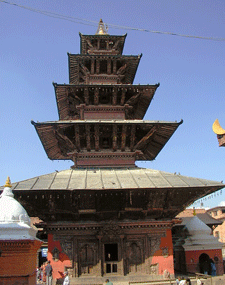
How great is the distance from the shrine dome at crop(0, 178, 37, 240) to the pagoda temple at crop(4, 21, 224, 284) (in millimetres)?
3830

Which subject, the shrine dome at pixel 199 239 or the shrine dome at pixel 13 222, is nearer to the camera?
the shrine dome at pixel 13 222

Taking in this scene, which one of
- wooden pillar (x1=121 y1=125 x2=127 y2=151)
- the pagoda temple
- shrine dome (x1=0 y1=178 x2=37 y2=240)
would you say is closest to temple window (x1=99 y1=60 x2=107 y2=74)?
the pagoda temple

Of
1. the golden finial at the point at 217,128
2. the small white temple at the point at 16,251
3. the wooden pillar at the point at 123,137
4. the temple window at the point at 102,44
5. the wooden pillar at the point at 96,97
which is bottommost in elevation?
the small white temple at the point at 16,251

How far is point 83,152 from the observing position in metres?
13.6

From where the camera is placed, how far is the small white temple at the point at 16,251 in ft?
18.5

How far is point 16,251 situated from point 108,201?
222 inches

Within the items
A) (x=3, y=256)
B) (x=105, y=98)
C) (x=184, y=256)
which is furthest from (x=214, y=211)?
(x=3, y=256)

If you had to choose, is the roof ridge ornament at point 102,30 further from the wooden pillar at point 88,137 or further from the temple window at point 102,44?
the wooden pillar at point 88,137

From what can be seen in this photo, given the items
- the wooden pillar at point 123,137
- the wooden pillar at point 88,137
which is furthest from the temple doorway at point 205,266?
the wooden pillar at point 88,137

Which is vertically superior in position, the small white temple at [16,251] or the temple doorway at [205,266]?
→ the small white temple at [16,251]

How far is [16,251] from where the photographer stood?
18.9ft

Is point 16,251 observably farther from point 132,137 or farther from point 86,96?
point 86,96

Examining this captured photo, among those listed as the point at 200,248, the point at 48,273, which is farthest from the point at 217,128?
the point at 48,273

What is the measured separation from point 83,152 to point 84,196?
126 inches
